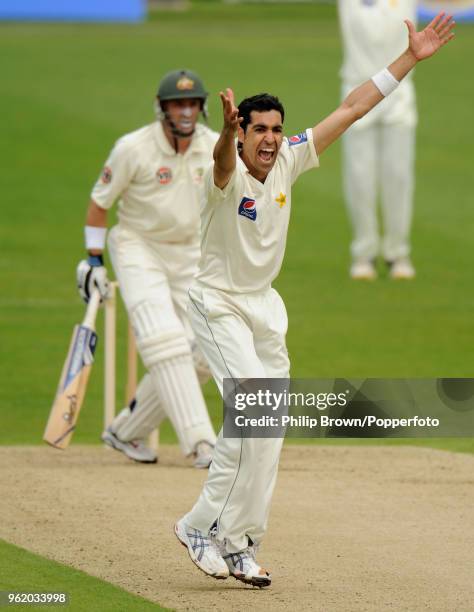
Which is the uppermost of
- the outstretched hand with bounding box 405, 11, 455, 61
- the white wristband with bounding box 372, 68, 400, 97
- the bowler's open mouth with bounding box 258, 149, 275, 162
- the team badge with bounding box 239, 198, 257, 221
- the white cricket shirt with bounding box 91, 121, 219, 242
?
the outstretched hand with bounding box 405, 11, 455, 61

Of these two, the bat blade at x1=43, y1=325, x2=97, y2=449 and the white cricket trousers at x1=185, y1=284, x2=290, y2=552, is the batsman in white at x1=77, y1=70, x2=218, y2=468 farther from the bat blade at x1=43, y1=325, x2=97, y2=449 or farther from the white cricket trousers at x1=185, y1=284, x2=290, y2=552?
the white cricket trousers at x1=185, y1=284, x2=290, y2=552

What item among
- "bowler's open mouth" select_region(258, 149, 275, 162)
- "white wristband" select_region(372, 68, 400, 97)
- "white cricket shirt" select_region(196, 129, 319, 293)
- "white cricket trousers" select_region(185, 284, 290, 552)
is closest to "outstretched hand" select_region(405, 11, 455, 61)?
"white wristband" select_region(372, 68, 400, 97)

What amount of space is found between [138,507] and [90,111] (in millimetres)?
17271

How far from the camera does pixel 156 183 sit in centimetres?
989

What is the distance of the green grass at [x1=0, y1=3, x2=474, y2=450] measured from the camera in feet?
42.3

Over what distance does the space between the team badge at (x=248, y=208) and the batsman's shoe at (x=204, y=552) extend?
1296 mm

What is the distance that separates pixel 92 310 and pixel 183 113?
1238 millimetres

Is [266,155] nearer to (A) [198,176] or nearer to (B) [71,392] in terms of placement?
(B) [71,392]

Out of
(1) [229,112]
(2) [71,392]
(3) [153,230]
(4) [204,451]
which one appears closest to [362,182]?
(3) [153,230]

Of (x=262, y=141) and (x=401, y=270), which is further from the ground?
(x=262, y=141)

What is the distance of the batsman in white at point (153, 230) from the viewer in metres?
9.78

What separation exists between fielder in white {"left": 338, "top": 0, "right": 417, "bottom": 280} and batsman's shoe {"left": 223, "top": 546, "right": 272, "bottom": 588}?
29.0ft

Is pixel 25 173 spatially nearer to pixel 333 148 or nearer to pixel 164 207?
pixel 333 148

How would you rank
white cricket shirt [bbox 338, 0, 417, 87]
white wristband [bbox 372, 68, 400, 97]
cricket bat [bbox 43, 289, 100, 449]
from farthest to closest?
white cricket shirt [bbox 338, 0, 417, 87] < cricket bat [bbox 43, 289, 100, 449] < white wristband [bbox 372, 68, 400, 97]
